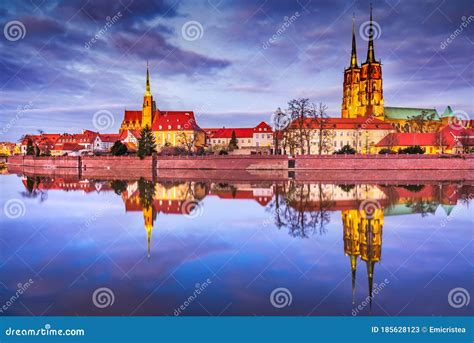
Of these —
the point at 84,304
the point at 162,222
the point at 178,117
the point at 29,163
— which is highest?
the point at 178,117

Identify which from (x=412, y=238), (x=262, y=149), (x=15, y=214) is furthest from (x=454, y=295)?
(x=262, y=149)

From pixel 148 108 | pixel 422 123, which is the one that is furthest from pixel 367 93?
pixel 148 108

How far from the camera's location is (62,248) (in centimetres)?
789

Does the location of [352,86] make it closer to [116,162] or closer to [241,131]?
[241,131]

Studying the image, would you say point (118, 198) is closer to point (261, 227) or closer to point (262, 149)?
point (261, 227)

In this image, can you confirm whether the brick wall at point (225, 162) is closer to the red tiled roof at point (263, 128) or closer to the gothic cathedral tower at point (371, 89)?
the red tiled roof at point (263, 128)

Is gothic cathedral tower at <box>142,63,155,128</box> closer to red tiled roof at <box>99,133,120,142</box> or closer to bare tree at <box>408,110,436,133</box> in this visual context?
red tiled roof at <box>99,133,120,142</box>

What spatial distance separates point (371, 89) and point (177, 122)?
66.8 feet

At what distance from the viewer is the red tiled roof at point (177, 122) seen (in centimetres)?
4794

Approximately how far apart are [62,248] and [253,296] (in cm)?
393

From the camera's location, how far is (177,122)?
48.6m

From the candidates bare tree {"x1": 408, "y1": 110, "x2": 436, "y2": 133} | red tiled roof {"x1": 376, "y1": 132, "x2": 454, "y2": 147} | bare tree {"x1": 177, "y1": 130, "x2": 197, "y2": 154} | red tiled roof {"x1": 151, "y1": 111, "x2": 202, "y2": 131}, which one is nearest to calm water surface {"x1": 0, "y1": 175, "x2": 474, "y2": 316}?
red tiled roof {"x1": 376, "y1": 132, "x2": 454, "y2": 147}

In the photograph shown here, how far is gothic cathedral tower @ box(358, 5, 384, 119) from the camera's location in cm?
4978

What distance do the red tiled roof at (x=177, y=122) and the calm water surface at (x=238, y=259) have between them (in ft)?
115
